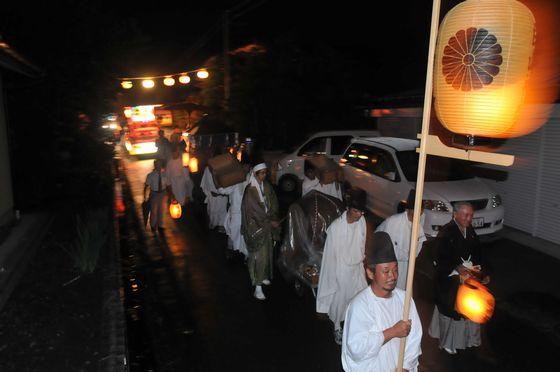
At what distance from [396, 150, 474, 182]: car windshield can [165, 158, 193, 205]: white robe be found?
527 centimetres

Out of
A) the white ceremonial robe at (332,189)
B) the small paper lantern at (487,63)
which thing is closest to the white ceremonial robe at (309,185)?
the white ceremonial robe at (332,189)

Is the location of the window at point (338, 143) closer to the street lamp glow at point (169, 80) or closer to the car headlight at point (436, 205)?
the car headlight at point (436, 205)

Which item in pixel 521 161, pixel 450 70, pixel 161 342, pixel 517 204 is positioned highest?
pixel 450 70

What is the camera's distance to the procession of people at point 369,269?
3.30 meters

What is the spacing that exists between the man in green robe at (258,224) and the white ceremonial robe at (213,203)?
3.35 metres

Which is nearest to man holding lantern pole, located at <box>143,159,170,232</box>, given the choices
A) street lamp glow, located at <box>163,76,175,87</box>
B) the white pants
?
the white pants

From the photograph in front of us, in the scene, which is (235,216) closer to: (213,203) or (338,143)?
(213,203)

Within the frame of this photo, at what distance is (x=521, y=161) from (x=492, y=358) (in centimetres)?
566

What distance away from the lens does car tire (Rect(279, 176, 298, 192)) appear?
15259mm

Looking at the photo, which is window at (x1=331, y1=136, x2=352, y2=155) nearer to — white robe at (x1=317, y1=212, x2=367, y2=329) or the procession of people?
the procession of people

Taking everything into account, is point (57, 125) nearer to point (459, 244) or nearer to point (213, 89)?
point (459, 244)

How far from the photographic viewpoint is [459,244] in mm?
5184

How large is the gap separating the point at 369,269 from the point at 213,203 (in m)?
7.71

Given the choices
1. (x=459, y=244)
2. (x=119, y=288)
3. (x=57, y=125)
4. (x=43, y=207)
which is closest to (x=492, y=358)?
(x=459, y=244)
